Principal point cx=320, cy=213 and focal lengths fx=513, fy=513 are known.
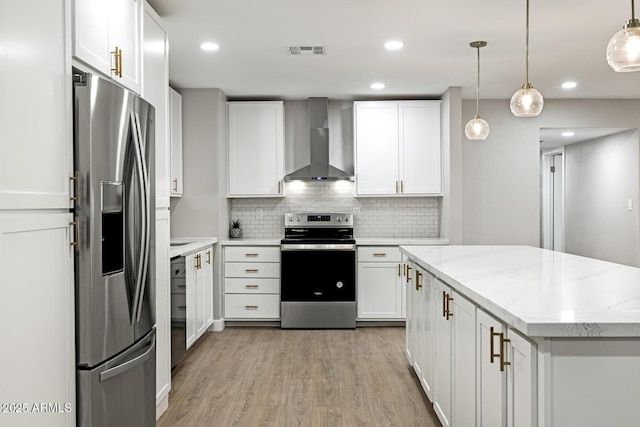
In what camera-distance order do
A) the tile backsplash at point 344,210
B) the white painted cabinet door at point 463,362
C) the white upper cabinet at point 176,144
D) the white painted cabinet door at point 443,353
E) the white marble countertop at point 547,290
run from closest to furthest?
the white marble countertop at point 547,290, the white painted cabinet door at point 463,362, the white painted cabinet door at point 443,353, the white upper cabinet at point 176,144, the tile backsplash at point 344,210

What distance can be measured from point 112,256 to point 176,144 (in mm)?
3225

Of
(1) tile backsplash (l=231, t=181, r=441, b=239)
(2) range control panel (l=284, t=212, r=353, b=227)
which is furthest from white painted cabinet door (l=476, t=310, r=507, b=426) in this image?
(1) tile backsplash (l=231, t=181, r=441, b=239)

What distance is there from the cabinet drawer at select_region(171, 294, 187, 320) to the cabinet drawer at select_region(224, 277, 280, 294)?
139cm

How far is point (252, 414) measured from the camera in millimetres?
3189

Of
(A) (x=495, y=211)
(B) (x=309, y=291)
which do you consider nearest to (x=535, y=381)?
(B) (x=309, y=291)

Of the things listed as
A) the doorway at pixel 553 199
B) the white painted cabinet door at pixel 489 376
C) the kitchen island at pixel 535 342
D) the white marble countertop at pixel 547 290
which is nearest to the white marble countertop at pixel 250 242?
the white marble countertop at pixel 547 290

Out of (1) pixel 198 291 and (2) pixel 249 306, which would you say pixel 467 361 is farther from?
(2) pixel 249 306

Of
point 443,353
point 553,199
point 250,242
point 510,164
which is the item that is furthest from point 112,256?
point 553,199

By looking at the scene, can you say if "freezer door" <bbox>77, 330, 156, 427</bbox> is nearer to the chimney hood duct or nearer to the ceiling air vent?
the ceiling air vent

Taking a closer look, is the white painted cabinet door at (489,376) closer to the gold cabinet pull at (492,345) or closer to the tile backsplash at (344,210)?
the gold cabinet pull at (492,345)

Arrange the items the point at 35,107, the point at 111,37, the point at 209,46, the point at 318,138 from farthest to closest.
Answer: the point at 318,138
the point at 209,46
the point at 111,37
the point at 35,107

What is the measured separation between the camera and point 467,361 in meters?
2.28

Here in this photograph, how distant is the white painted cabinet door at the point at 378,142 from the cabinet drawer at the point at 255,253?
1.29m

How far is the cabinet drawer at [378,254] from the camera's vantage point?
217 inches
